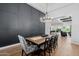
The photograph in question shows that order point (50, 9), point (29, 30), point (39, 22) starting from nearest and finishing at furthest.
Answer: point (50, 9), point (39, 22), point (29, 30)

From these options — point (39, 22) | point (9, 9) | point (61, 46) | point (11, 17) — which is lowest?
point (61, 46)

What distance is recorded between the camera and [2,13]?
134 inches

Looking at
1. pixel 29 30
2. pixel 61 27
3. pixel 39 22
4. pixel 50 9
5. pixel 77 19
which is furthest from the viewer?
pixel 77 19

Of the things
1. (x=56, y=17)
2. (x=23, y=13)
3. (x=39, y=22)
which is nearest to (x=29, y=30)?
(x=39, y=22)

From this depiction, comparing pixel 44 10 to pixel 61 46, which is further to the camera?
pixel 61 46

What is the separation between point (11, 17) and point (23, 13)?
0.63m

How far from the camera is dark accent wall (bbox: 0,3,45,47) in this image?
3386 mm

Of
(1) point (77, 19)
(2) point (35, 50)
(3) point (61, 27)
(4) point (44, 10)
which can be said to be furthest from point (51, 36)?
(1) point (77, 19)

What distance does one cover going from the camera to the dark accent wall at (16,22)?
11.1 feet

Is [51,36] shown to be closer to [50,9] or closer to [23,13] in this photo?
[50,9]

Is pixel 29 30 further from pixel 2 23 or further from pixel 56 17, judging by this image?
pixel 56 17

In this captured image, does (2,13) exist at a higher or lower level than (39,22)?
higher

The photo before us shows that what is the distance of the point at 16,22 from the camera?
3980 millimetres

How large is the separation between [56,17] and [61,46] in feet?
4.53
